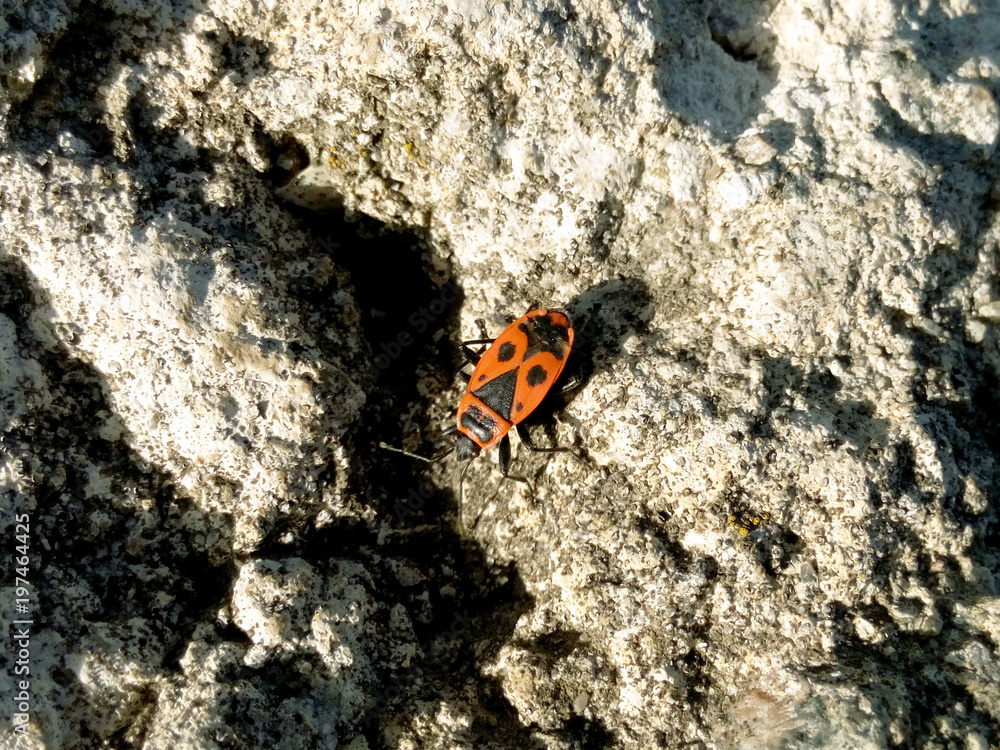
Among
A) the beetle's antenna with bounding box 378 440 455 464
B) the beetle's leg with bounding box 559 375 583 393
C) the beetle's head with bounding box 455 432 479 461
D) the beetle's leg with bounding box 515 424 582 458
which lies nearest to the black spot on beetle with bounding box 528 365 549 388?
the beetle's leg with bounding box 559 375 583 393

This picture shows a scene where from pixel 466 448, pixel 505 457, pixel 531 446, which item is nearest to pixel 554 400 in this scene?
pixel 531 446

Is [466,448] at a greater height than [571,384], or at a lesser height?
lesser

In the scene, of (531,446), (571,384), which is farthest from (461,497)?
(571,384)

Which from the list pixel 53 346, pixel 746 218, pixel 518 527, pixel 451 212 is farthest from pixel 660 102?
pixel 53 346

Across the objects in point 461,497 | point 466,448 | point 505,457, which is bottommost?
point 461,497

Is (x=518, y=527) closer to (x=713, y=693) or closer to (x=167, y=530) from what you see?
(x=713, y=693)

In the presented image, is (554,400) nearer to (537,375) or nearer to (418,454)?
(537,375)

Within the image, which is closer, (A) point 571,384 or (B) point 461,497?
(A) point 571,384
